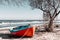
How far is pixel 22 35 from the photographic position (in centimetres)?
1738

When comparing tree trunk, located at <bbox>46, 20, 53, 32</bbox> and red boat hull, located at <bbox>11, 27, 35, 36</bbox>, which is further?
tree trunk, located at <bbox>46, 20, 53, 32</bbox>

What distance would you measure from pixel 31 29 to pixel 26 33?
0.58 metres

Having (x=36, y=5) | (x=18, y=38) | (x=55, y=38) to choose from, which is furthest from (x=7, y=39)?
(x=36, y=5)

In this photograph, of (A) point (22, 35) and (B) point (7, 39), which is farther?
(A) point (22, 35)

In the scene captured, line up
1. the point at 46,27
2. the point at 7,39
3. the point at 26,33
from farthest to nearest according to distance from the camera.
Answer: the point at 46,27 → the point at 26,33 → the point at 7,39

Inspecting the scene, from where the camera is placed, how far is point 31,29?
17281mm

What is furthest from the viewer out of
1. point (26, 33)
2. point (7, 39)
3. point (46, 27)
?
point (46, 27)

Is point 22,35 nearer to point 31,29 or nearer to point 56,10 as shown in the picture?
point 31,29

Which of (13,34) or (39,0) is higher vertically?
(39,0)

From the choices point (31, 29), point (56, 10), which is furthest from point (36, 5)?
point (31, 29)

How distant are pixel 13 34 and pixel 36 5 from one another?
13.8 feet

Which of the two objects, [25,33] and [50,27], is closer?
[25,33]

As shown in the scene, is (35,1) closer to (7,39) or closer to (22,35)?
(22,35)

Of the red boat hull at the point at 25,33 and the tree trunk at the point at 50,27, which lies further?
the tree trunk at the point at 50,27
